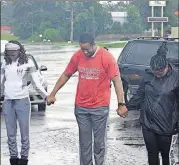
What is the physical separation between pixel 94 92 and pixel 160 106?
0.89 meters

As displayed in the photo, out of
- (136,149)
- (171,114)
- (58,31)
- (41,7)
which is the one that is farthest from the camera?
(58,31)

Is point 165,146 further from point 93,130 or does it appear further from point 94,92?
point 94,92

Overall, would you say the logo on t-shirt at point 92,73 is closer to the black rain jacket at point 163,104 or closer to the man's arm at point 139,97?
the man's arm at point 139,97

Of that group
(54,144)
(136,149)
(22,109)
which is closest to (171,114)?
(22,109)

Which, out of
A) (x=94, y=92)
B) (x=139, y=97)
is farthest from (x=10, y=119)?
Answer: (x=139, y=97)

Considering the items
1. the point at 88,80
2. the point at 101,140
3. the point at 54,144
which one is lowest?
the point at 54,144

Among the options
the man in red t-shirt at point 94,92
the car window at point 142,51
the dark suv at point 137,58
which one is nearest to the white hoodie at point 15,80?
the man in red t-shirt at point 94,92

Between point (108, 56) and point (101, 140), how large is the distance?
3.46 ft

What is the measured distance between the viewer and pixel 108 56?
7.27 metres

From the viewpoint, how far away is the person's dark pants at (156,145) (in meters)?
6.87

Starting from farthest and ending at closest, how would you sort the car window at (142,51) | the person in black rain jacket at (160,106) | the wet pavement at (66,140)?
the car window at (142,51) → the wet pavement at (66,140) → the person in black rain jacket at (160,106)

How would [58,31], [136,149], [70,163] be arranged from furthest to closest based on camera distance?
[58,31] < [136,149] < [70,163]

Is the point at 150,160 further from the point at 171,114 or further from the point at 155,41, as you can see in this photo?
the point at 155,41

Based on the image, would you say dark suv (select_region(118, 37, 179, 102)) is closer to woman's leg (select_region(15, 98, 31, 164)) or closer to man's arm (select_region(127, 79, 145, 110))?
woman's leg (select_region(15, 98, 31, 164))
